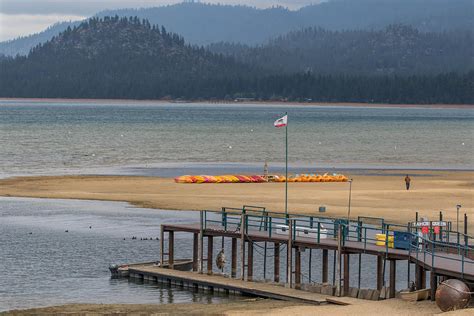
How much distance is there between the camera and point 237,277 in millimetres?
48781

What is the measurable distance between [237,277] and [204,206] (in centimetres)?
2320

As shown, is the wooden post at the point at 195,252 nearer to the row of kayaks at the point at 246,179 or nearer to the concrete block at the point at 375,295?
the concrete block at the point at 375,295

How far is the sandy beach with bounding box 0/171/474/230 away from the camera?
7012 centimetres

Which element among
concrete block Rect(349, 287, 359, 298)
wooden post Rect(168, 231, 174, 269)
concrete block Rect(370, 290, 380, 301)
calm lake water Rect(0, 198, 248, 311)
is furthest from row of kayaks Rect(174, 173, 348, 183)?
concrete block Rect(370, 290, 380, 301)

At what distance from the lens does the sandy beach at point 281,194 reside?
70125 mm

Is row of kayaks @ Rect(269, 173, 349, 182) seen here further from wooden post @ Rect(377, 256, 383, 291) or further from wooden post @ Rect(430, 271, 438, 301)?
wooden post @ Rect(430, 271, 438, 301)

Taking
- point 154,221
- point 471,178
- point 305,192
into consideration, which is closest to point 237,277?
point 154,221

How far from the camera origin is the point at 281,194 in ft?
258

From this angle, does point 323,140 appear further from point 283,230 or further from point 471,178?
point 283,230

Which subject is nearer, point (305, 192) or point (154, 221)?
point (154, 221)

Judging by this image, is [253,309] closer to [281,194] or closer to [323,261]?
[323,261]

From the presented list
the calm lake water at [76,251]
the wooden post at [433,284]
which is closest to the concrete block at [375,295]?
the wooden post at [433,284]

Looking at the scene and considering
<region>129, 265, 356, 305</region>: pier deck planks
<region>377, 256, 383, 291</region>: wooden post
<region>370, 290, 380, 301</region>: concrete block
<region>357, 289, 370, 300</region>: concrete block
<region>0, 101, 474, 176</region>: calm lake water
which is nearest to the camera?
<region>129, 265, 356, 305</region>: pier deck planks

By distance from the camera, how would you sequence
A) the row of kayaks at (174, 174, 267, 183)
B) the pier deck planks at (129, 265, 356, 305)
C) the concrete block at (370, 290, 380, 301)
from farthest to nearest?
the row of kayaks at (174, 174, 267, 183), the concrete block at (370, 290, 380, 301), the pier deck planks at (129, 265, 356, 305)
